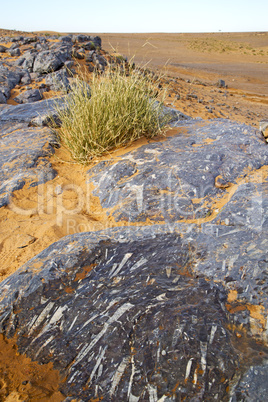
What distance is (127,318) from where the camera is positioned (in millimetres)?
1623

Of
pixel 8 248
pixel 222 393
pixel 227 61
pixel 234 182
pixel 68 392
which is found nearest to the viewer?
pixel 222 393

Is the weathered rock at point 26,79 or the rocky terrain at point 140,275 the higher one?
the weathered rock at point 26,79

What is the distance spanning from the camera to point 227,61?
20.5 m

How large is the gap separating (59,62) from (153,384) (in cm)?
806

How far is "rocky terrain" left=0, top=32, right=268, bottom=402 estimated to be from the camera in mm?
1423

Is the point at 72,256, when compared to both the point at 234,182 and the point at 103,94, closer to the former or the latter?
the point at 234,182

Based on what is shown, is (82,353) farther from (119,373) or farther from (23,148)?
(23,148)

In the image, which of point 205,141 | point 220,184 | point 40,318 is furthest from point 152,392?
point 205,141

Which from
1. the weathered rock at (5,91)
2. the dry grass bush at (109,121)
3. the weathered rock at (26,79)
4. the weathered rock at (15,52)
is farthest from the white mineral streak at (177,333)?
the weathered rock at (15,52)

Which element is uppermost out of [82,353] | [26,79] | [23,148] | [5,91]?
[26,79]

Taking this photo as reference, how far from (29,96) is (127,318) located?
20.0 ft

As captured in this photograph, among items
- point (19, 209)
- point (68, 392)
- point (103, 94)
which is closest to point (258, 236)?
point (68, 392)

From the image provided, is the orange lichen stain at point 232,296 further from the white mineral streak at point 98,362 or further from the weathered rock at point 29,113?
the weathered rock at point 29,113

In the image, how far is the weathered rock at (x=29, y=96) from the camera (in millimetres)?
6578
